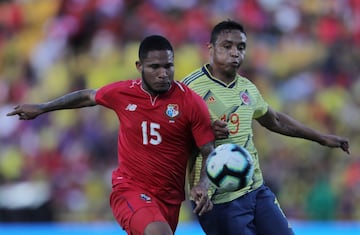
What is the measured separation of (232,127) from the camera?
723cm

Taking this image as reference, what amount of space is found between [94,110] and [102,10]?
2.10 meters

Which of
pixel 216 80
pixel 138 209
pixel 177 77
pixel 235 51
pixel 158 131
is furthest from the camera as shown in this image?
pixel 177 77

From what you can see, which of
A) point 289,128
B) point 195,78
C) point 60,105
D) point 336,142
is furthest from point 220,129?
point 336,142

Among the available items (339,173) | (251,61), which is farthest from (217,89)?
(251,61)

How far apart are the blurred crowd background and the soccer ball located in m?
6.42

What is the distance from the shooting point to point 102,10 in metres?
15.8

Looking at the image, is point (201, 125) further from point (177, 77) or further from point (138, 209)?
point (177, 77)

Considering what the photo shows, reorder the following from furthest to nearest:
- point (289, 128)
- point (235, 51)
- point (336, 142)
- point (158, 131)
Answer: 1. point (336, 142)
2. point (289, 128)
3. point (235, 51)
4. point (158, 131)

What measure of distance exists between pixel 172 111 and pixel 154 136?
0.23 metres

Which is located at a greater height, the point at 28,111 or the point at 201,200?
the point at 28,111

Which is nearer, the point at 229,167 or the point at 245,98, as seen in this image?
the point at 229,167

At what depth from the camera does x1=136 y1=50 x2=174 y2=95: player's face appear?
22.6ft

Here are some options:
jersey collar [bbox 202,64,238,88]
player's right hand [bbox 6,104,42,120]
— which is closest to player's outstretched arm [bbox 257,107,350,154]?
jersey collar [bbox 202,64,238,88]

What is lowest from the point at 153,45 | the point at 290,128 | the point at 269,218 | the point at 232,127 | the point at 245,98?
the point at 269,218
